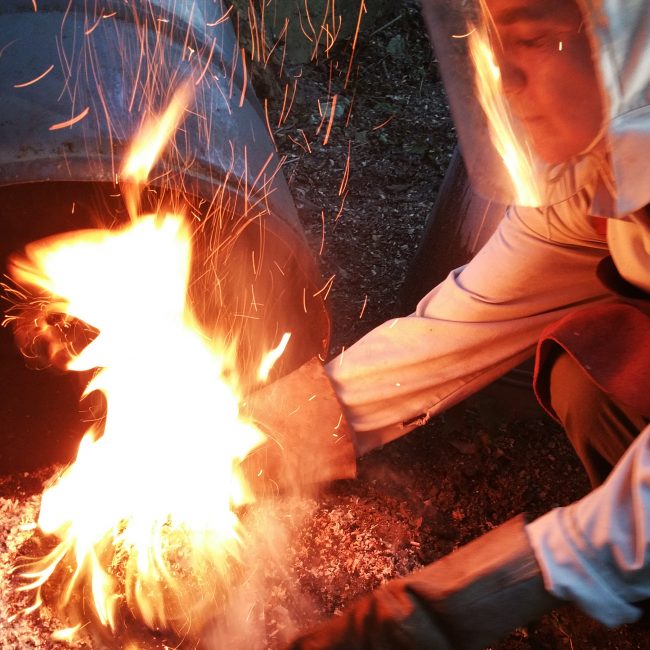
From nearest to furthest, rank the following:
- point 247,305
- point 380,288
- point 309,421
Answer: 1. point 309,421
2. point 247,305
3. point 380,288

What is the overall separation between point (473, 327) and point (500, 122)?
617 millimetres

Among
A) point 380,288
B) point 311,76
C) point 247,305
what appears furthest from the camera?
point 311,76

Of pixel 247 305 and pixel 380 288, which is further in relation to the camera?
pixel 380 288

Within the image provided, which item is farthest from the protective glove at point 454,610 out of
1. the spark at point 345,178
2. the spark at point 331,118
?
the spark at point 331,118

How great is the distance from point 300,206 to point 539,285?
1.88 metres

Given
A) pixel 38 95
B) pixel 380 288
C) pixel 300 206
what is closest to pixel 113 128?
pixel 38 95

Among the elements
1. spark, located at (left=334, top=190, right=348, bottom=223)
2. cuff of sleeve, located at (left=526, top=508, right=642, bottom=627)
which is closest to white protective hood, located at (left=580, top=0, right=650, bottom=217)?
cuff of sleeve, located at (left=526, top=508, right=642, bottom=627)

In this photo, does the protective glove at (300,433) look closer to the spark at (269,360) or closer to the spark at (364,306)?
the spark at (269,360)

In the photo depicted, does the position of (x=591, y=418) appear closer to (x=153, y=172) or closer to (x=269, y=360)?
(x=269, y=360)

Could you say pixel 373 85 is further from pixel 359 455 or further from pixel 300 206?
pixel 359 455

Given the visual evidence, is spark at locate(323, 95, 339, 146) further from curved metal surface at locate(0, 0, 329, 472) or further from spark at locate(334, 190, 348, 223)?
curved metal surface at locate(0, 0, 329, 472)

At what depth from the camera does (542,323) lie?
1997 millimetres

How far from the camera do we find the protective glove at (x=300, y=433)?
84.7 inches

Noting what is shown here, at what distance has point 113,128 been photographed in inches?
66.4
